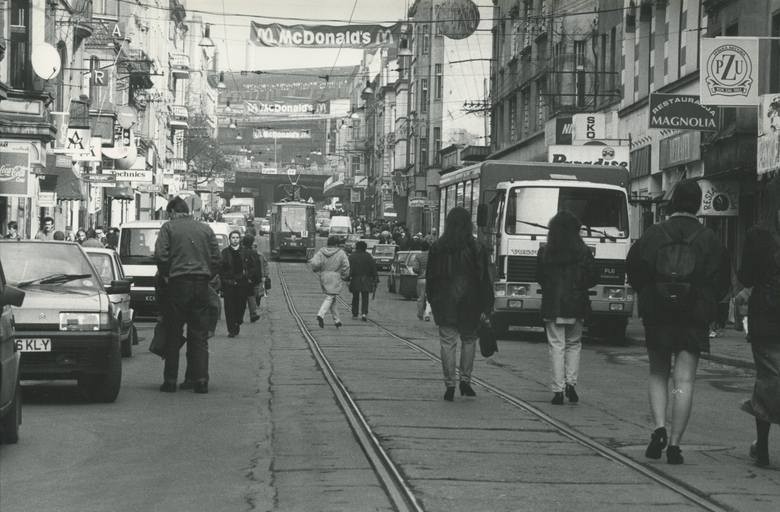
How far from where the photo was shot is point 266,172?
568 ft

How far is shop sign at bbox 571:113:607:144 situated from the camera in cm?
3816

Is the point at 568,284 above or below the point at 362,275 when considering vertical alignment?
above

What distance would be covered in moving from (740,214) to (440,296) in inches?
722

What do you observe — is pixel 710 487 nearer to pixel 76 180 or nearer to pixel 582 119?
pixel 582 119

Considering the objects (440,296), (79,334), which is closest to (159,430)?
(79,334)

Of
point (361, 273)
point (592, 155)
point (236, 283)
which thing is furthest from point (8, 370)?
point (592, 155)

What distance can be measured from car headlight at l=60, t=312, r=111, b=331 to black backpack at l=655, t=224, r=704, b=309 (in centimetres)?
529

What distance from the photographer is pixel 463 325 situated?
42.5 ft

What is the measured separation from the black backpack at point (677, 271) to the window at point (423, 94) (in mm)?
87746

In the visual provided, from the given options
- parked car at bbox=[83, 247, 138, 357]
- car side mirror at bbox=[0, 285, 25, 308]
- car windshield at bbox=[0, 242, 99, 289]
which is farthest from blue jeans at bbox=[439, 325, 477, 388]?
parked car at bbox=[83, 247, 138, 357]

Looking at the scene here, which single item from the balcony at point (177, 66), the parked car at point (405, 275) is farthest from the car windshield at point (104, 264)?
the balcony at point (177, 66)

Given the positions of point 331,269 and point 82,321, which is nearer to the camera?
point 82,321

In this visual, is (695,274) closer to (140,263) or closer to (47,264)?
(47,264)

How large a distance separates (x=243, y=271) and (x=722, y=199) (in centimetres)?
1095
